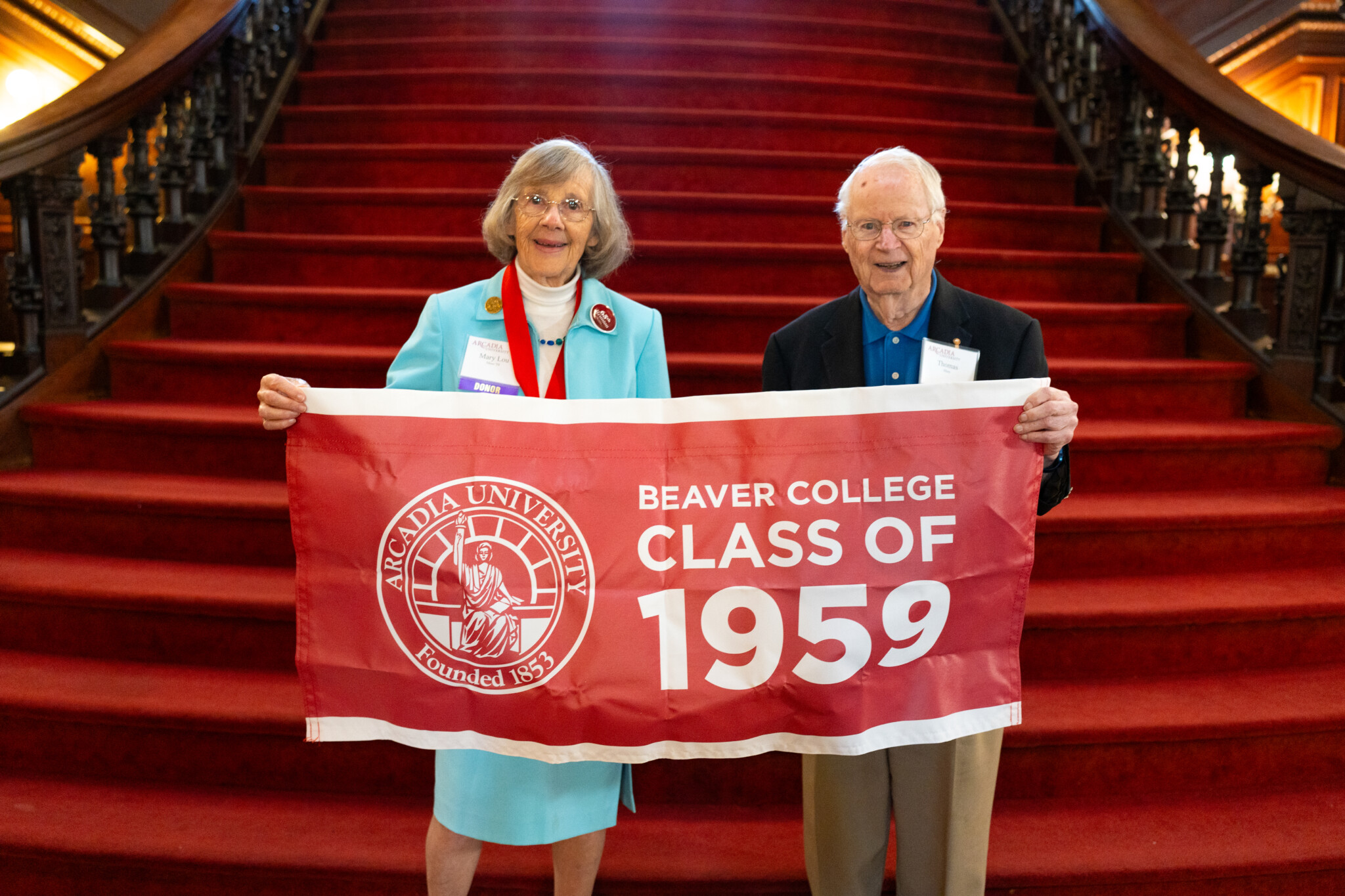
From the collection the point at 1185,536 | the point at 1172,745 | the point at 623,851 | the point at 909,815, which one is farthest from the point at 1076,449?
the point at 623,851

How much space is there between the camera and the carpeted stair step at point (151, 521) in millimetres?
2742

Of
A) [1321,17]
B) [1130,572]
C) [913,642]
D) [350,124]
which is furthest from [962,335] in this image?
[1321,17]

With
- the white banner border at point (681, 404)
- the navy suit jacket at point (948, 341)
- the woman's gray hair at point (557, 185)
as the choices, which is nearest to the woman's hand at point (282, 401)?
the white banner border at point (681, 404)

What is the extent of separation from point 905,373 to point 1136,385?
2.06m

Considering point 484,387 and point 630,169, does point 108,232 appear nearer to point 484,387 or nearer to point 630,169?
point 630,169

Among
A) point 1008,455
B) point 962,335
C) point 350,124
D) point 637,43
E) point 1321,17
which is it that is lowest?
point 1008,455

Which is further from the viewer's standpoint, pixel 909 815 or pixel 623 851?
pixel 623 851

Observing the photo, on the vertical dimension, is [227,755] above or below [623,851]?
above

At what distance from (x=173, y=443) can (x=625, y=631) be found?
7.06 ft

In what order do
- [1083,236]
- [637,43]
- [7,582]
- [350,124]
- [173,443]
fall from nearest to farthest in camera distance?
[7,582] → [173,443] → [1083,236] → [350,124] → [637,43]

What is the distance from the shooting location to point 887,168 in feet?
5.21

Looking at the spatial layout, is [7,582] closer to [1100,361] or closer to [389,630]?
[389,630]

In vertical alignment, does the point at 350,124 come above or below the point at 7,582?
above

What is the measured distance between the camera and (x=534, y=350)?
66.7 inches
